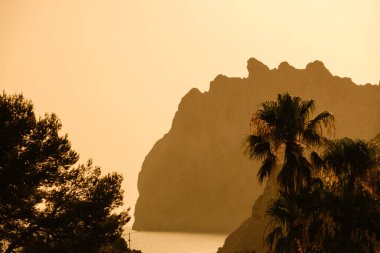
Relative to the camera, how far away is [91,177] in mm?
26734

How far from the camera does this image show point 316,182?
17.6 meters

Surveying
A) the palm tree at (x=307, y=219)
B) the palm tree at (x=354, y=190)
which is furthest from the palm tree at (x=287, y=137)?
the palm tree at (x=354, y=190)

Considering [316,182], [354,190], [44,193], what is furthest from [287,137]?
[44,193]

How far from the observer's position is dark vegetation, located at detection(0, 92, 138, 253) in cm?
2277

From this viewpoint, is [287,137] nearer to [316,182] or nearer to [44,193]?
[316,182]

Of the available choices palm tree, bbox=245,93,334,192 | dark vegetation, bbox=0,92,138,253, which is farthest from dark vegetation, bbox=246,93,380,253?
dark vegetation, bbox=0,92,138,253

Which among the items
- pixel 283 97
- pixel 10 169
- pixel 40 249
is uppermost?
pixel 283 97

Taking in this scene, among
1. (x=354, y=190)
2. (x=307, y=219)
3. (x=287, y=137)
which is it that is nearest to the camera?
(x=307, y=219)

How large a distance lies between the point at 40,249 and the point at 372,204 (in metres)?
14.9

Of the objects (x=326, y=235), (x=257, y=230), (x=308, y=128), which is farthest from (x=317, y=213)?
(x=257, y=230)

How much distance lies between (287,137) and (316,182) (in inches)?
82.3

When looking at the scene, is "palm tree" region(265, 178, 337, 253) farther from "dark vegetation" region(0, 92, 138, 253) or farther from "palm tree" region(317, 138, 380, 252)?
"dark vegetation" region(0, 92, 138, 253)

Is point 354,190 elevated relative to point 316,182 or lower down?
lower down

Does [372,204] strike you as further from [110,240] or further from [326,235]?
[110,240]
